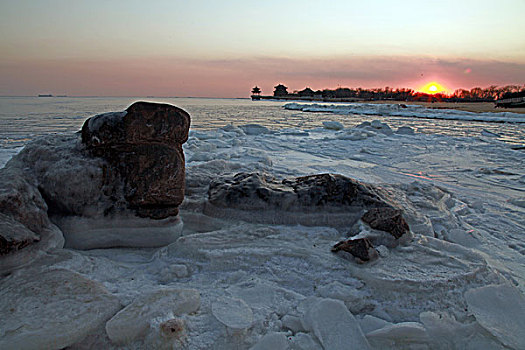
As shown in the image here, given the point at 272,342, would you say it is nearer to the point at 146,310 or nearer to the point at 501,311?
the point at 146,310

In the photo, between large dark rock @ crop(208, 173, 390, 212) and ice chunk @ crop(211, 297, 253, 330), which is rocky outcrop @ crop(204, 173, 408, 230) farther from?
ice chunk @ crop(211, 297, 253, 330)

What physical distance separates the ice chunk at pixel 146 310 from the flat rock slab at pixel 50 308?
10 cm

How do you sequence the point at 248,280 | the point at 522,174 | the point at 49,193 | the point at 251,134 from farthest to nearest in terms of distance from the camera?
the point at 251,134
the point at 522,174
the point at 49,193
the point at 248,280

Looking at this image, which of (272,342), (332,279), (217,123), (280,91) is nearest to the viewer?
(272,342)

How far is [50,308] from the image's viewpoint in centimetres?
133

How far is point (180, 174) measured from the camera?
7.70 feet

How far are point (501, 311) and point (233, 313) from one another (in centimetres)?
118

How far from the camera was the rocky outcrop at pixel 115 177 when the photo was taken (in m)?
2.13

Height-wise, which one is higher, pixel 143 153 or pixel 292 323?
pixel 143 153

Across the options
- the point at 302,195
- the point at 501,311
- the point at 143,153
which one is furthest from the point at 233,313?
the point at 302,195

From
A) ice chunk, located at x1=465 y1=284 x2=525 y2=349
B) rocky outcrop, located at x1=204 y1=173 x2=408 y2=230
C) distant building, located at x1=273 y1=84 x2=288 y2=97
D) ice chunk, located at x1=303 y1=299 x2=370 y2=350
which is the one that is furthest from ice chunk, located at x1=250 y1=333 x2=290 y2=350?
distant building, located at x1=273 y1=84 x2=288 y2=97

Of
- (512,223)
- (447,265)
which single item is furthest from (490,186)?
(447,265)

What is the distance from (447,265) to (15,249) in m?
2.34

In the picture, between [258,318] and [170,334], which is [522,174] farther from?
[170,334]
